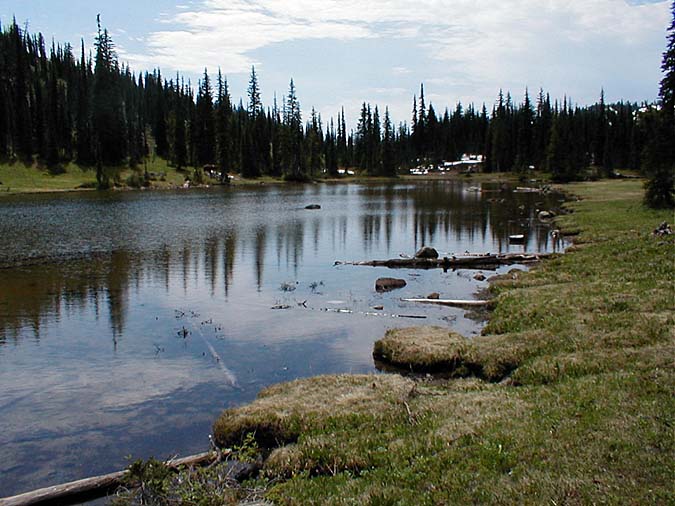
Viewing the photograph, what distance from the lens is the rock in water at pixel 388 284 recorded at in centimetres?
2814

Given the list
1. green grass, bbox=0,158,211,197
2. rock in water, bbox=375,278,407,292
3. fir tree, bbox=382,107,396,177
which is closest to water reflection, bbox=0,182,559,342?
rock in water, bbox=375,278,407,292

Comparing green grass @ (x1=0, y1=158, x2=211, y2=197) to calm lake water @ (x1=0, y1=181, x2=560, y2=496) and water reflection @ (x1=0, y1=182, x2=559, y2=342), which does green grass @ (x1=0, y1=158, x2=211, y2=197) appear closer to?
water reflection @ (x1=0, y1=182, x2=559, y2=342)

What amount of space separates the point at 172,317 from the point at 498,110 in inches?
6771

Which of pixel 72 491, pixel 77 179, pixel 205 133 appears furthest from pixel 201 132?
pixel 72 491

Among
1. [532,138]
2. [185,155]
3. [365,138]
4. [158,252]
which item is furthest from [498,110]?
[158,252]

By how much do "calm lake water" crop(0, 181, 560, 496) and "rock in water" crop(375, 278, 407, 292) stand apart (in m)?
0.53

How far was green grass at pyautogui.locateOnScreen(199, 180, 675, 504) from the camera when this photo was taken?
8328 millimetres

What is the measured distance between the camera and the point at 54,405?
15.3m

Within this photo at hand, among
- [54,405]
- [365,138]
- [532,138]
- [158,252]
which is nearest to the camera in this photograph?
[54,405]

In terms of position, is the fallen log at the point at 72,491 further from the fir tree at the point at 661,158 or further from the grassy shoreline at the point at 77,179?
the grassy shoreline at the point at 77,179

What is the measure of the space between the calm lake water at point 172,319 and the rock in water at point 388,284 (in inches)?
20.9

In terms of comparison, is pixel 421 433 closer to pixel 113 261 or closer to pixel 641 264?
pixel 641 264

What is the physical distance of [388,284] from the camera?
2858 centimetres

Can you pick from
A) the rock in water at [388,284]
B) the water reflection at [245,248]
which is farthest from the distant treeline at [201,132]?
the rock in water at [388,284]
